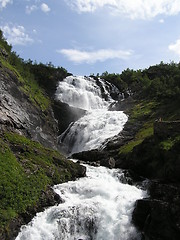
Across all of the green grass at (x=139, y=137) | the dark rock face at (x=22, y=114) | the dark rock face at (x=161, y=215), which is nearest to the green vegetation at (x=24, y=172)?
the dark rock face at (x=22, y=114)

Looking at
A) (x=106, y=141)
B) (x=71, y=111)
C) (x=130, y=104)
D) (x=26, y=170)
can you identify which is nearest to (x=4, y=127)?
(x=26, y=170)

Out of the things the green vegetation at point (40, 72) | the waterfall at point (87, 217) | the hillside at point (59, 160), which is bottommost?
the waterfall at point (87, 217)

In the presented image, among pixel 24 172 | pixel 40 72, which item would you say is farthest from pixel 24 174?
pixel 40 72

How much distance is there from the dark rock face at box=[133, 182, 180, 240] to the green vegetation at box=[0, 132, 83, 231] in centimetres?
815

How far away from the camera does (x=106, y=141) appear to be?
42875 mm

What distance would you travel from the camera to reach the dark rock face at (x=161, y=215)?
17922mm

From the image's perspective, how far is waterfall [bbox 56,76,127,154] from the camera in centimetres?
4841

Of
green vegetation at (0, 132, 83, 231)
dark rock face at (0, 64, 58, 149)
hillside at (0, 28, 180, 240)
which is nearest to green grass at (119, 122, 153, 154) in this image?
hillside at (0, 28, 180, 240)

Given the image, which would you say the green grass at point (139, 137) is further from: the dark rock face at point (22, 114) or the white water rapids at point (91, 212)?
the dark rock face at point (22, 114)

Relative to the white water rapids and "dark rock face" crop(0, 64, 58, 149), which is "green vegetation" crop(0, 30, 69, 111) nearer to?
"dark rock face" crop(0, 64, 58, 149)

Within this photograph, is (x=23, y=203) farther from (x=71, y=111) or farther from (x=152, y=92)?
(x=152, y=92)

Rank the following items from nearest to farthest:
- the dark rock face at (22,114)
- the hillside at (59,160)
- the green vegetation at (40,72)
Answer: the hillside at (59,160) → the dark rock face at (22,114) → the green vegetation at (40,72)

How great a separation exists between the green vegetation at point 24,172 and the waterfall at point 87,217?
145cm

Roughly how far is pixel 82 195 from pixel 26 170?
543 cm
